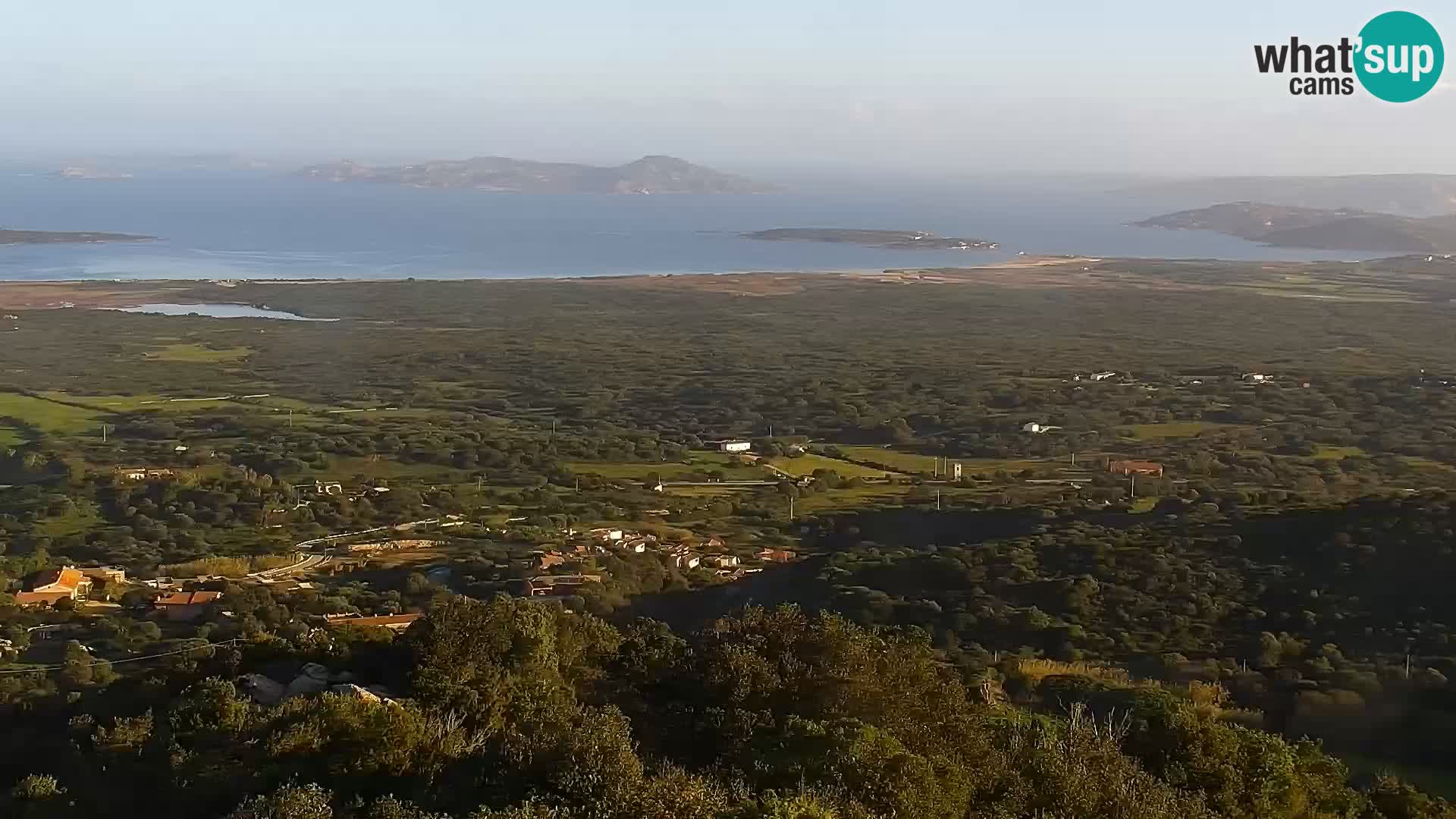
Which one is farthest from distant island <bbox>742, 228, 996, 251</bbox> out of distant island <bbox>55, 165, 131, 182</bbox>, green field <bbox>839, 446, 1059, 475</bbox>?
distant island <bbox>55, 165, 131, 182</bbox>

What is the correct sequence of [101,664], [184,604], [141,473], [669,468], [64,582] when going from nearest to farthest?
1. [101,664]
2. [184,604]
3. [64,582]
4. [141,473]
5. [669,468]

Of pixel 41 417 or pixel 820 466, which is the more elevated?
pixel 41 417

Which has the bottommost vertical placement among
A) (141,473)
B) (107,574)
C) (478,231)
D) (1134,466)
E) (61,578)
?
(1134,466)

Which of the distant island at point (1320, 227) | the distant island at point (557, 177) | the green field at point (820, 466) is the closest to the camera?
the green field at point (820, 466)

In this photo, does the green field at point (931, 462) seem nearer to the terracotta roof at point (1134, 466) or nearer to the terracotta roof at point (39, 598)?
the terracotta roof at point (1134, 466)

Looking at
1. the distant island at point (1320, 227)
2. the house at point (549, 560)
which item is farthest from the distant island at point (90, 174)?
the house at point (549, 560)

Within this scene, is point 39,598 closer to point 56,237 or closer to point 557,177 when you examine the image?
point 56,237

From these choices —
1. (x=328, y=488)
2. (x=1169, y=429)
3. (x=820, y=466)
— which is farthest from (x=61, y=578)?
(x=1169, y=429)
